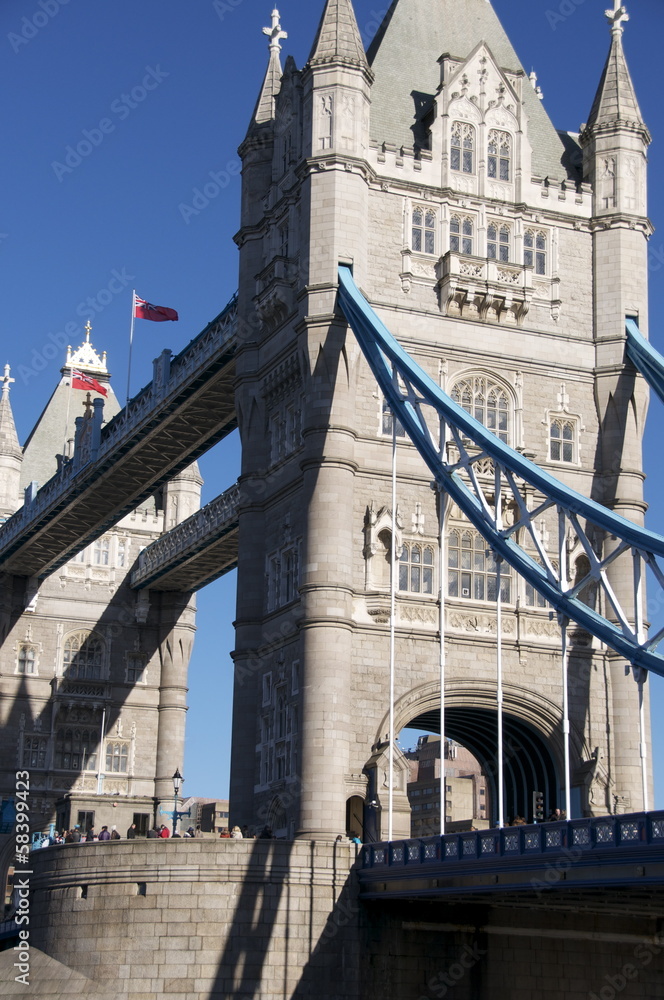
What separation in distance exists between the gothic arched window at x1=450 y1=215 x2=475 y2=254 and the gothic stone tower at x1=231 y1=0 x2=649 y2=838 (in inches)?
2.5

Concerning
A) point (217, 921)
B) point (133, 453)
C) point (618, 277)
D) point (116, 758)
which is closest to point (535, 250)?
point (618, 277)

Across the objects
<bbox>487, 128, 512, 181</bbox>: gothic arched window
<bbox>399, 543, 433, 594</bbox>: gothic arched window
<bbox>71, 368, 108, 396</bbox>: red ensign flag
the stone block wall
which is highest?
<bbox>71, 368, 108, 396</bbox>: red ensign flag

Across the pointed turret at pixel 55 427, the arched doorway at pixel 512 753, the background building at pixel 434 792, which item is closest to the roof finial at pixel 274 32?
the arched doorway at pixel 512 753

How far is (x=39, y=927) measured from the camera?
37.9m

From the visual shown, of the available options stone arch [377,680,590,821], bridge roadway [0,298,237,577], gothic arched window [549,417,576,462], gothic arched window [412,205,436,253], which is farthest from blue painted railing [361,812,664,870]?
bridge roadway [0,298,237,577]

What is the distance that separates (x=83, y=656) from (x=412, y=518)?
3286 centimetres

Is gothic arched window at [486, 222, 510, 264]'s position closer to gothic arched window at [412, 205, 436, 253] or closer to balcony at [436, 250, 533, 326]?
balcony at [436, 250, 533, 326]

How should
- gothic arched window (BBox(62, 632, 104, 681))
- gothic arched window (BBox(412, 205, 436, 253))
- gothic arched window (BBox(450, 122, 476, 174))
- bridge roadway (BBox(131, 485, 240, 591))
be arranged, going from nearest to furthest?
1. gothic arched window (BBox(412, 205, 436, 253))
2. gothic arched window (BBox(450, 122, 476, 174))
3. bridge roadway (BBox(131, 485, 240, 591))
4. gothic arched window (BBox(62, 632, 104, 681))

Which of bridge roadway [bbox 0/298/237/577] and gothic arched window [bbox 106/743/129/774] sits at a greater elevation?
bridge roadway [bbox 0/298/237/577]

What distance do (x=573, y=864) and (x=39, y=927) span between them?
16.0 meters

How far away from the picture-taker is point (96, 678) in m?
70.2

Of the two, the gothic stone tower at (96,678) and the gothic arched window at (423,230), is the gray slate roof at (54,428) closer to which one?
the gothic stone tower at (96,678)

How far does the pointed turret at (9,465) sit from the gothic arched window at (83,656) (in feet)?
24.0

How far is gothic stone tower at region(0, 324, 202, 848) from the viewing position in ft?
225
